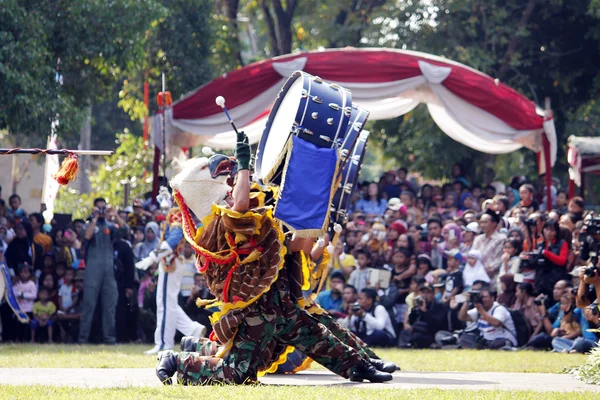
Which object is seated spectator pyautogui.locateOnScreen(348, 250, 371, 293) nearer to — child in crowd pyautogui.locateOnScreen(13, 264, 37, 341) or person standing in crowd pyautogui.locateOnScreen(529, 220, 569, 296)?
person standing in crowd pyautogui.locateOnScreen(529, 220, 569, 296)

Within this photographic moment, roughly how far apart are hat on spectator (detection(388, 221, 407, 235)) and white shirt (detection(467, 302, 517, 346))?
6.79ft

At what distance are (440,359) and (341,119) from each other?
13.1ft

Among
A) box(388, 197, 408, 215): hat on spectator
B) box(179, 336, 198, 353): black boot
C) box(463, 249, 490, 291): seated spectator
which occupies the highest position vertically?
box(388, 197, 408, 215): hat on spectator

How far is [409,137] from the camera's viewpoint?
22.8 meters

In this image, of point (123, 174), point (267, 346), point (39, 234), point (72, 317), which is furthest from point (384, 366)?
point (123, 174)

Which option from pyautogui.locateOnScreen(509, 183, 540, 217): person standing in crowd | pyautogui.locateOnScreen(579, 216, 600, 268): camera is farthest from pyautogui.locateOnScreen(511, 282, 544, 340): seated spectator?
pyautogui.locateOnScreen(509, 183, 540, 217): person standing in crowd

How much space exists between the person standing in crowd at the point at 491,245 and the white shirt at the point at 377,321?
4.79 ft

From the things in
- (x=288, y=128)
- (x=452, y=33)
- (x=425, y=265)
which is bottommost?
(x=425, y=265)

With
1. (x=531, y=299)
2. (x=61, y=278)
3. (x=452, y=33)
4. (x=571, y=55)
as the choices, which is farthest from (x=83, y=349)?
(x=571, y=55)

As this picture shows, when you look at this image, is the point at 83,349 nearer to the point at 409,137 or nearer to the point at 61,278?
the point at 61,278

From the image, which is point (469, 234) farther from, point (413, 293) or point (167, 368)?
point (167, 368)

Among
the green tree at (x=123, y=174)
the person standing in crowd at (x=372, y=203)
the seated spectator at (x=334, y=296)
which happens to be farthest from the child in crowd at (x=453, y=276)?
the green tree at (x=123, y=174)

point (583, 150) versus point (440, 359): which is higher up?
point (583, 150)

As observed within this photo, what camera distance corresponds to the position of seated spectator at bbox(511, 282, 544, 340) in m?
13.1
